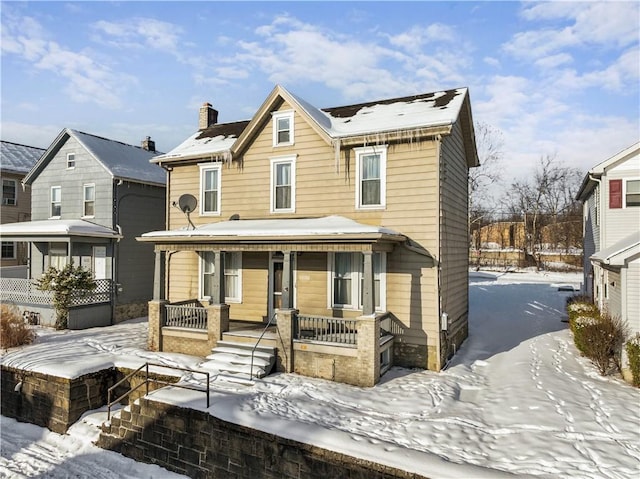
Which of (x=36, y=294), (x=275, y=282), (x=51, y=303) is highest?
(x=275, y=282)

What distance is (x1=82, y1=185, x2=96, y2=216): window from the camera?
19.2 metres

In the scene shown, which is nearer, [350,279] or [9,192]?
[350,279]

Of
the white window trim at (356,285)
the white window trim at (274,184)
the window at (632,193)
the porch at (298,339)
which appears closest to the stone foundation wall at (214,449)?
the porch at (298,339)

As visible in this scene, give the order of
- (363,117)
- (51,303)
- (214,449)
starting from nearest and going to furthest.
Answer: (214,449)
(363,117)
(51,303)

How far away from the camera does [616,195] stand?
49.3 ft

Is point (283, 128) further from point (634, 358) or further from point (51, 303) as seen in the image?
point (51, 303)

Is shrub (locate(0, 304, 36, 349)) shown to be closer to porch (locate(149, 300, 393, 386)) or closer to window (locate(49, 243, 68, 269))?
porch (locate(149, 300, 393, 386))

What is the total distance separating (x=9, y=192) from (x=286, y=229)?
2227 centimetres

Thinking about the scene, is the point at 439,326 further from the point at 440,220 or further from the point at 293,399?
the point at 293,399

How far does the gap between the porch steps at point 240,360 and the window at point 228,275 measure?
2956 millimetres

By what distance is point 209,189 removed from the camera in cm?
1523

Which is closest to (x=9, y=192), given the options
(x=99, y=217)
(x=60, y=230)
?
(x=99, y=217)

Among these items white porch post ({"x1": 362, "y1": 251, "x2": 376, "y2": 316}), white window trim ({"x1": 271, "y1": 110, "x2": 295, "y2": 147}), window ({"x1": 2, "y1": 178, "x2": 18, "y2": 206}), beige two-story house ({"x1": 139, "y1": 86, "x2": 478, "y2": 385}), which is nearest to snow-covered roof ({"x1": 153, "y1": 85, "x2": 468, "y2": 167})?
beige two-story house ({"x1": 139, "y1": 86, "x2": 478, "y2": 385})

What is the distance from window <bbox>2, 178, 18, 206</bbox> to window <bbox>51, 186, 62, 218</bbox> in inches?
240
